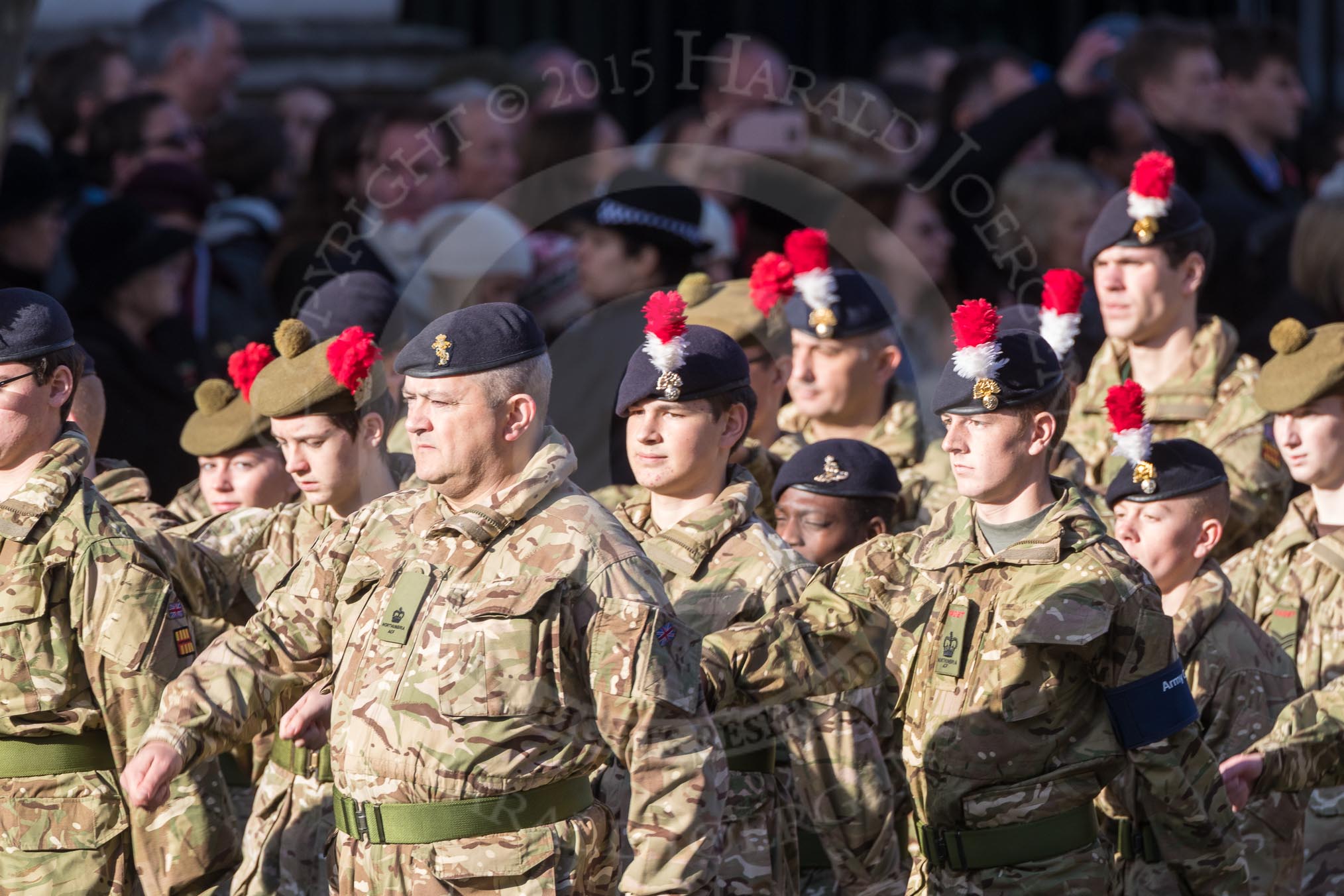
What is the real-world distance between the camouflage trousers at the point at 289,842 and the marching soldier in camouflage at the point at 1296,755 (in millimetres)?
2520

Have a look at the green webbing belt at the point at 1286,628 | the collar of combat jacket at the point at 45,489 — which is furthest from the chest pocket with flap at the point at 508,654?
the green webbing belt at the point at 1286,628

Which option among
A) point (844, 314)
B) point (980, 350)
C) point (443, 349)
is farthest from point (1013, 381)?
point (844, 314)

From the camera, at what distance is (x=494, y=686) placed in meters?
4.61

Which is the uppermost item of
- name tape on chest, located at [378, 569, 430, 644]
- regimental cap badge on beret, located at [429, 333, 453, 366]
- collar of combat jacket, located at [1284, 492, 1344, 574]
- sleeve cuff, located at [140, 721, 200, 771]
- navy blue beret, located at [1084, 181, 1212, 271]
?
navy blue beret, located at [1084, 181, 1212, 271]

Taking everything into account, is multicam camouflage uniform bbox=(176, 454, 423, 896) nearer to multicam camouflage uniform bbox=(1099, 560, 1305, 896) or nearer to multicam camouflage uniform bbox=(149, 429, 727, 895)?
multicam camouflage uniform bbox=(149, 429, 727, 895)

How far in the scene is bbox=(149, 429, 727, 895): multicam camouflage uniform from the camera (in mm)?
4523

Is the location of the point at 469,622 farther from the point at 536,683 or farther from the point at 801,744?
the point at 801,744

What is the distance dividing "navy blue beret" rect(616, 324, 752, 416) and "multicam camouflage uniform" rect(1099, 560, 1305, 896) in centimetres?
140

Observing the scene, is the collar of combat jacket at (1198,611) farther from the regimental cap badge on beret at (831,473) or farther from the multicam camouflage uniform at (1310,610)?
the regimental cap badge on beret at (831,473)

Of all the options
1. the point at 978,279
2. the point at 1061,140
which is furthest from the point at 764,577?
the point at 1061,140

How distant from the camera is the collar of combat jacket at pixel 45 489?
5.41 m

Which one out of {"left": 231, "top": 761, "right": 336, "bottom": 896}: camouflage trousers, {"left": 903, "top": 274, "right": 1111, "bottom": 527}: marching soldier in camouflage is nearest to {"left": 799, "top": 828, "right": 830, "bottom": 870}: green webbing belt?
{"left": 903, "top": 274, "right": 1111, "bottom": 527}: marching soldier in camouflage

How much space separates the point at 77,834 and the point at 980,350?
2.56 metres

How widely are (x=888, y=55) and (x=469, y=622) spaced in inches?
355
